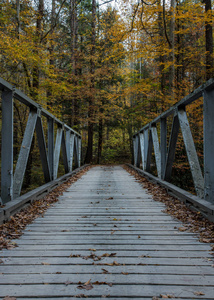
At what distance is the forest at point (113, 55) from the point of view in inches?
302

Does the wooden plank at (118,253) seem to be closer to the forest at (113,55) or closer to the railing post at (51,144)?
the forest at (113,55)

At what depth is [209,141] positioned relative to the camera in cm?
313

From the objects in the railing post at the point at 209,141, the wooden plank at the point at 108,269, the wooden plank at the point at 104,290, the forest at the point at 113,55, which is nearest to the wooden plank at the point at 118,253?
the wooden plank at the point at 108,269

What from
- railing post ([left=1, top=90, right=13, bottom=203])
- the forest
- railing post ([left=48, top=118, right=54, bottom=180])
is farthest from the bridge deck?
the forest

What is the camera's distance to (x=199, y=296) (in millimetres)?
1617

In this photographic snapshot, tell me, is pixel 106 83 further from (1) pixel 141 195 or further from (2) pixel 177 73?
(1) pixel 141 195

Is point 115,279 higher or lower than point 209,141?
lower

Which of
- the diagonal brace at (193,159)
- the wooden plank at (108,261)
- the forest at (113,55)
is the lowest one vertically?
the wooden plank at (108,261)

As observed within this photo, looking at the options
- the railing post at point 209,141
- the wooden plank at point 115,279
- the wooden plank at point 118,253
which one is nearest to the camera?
the wooden plank at point 115,279

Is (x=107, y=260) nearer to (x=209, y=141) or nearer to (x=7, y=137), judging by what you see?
(x=209, y=141)

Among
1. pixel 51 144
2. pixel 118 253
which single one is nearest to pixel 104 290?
pixel 118 253

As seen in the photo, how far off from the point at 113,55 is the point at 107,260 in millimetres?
9043

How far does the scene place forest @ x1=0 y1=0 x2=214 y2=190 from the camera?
302 inches

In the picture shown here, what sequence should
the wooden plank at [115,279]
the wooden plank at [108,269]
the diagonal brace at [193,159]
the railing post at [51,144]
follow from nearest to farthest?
the wooden plank at [115,279] → the wooden plank at [108,269] → the diagonal brace at [193,159] → the railing post at [51,144]
